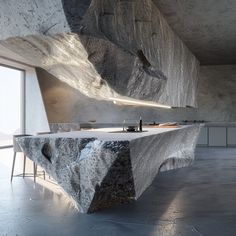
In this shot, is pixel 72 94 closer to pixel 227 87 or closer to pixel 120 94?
pixel 227 87

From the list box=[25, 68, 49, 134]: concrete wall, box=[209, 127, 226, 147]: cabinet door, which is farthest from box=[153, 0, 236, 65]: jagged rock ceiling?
box=[25, 68, 49, 134]: concrete wall

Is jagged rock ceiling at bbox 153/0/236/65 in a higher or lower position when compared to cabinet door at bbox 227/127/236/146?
higher

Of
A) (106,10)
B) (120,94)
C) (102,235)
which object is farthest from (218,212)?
(106,10)

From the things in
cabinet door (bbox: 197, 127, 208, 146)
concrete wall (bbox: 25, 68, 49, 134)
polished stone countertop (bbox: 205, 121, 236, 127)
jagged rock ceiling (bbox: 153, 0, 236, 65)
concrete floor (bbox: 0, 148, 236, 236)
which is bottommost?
concrete floor (bbox: 0, 148, 236, 236)

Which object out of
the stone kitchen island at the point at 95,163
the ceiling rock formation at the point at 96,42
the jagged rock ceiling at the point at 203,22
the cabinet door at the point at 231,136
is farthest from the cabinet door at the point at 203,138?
the stone kitchen island at the point at 95,163

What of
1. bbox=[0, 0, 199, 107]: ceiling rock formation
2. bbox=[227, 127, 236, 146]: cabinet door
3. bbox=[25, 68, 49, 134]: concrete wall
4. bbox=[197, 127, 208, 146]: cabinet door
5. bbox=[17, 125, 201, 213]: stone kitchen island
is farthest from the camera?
bbox=[25, 68, 49, 134]: concrete wall

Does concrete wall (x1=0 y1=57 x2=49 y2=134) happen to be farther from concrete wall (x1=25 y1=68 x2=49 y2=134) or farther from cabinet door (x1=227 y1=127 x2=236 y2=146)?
cabinet door (x1=227 y1=127 x2=236 y2=146)

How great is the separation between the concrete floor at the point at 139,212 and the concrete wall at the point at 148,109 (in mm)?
5345

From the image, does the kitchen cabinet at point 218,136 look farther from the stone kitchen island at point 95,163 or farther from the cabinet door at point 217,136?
the stone kitchen island at point 95,163

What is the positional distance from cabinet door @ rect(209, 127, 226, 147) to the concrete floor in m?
4.93

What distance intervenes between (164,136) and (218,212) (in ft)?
3.68

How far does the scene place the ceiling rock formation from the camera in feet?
8.71

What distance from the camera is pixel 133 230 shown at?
119 inches

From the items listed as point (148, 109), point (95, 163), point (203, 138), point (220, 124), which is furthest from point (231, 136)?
point (95, 163)
